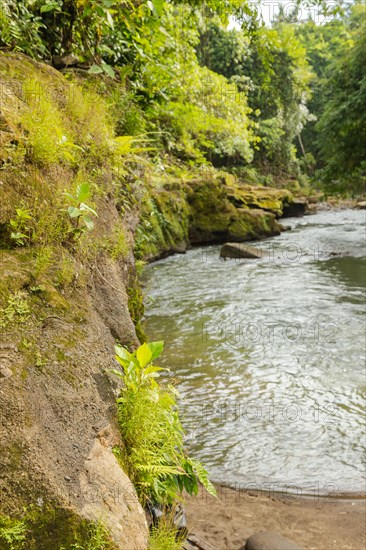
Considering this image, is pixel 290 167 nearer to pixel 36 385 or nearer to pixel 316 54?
pixel 316 54

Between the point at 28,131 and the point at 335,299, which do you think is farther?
the point at 335,299

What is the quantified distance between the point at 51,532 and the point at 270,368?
4876 millimetres

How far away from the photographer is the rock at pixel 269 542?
3.26 meters

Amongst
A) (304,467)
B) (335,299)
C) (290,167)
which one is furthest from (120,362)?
(290,167)

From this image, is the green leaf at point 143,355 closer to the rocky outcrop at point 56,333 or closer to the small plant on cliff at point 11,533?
the rocky outcrop at point 56,333

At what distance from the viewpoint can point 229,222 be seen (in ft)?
57.7

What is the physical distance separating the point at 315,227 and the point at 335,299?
37.7 feet

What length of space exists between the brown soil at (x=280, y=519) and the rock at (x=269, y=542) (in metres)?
0.11

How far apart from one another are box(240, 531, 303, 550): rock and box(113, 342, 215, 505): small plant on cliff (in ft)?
3.27

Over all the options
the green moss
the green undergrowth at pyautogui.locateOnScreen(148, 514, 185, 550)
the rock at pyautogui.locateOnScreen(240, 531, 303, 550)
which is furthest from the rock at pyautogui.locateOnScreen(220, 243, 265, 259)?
the green undergrowth at pyautogui.locateOnScreen(148, 514, 185, 550)

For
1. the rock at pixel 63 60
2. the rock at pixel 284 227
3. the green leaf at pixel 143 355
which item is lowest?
the rock at pixel 284 227

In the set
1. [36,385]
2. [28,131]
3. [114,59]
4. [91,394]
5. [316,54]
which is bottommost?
[91,394]

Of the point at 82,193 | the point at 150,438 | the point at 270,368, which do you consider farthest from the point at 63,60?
the point at 270,368

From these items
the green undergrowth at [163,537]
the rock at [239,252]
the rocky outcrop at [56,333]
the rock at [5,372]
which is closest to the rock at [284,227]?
the rock at [239,252]
